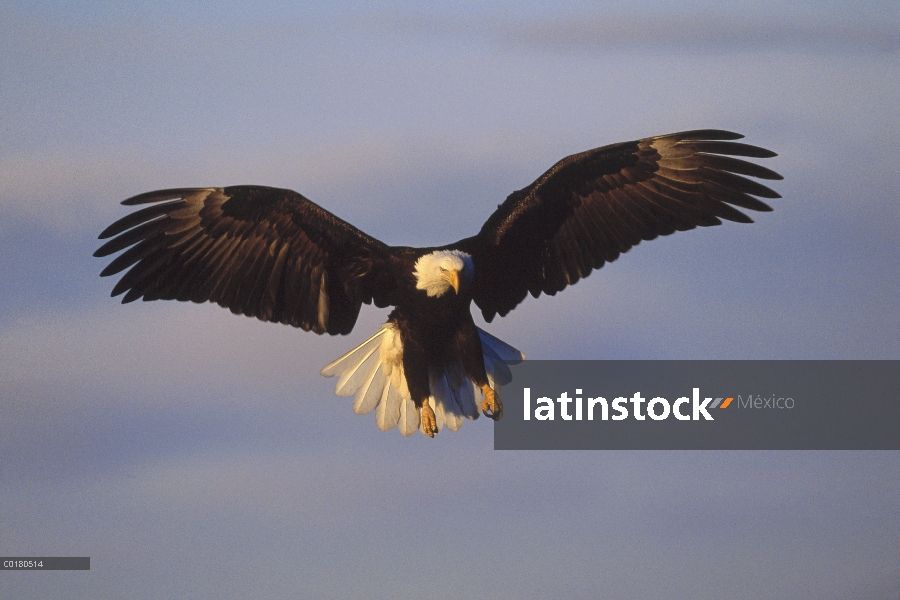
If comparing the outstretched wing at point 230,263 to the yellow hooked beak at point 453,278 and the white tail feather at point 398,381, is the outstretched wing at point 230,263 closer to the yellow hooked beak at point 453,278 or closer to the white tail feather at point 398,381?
the white tail feather at point 398,381

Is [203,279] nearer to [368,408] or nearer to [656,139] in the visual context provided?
[368,408]

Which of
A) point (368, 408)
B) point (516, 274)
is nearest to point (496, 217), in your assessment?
point (516, 274)

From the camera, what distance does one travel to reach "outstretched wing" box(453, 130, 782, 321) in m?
12.5

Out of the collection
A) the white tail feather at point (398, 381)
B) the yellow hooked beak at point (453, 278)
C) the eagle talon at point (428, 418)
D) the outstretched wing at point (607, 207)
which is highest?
the outstretched wing at point (607, 207)

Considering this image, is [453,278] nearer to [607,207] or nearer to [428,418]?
[428,418]

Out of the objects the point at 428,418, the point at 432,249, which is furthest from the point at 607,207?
the point at 428,418

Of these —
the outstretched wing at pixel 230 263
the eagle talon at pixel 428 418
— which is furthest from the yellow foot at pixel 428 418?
the outstretched wing at pixel 230 263

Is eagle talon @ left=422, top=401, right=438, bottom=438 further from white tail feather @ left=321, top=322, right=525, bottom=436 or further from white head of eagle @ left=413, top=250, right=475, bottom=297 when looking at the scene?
white head of eagle @ left=413, top=250, right=475, bottom=297

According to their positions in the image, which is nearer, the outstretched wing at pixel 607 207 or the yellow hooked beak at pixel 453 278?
the yellow hooked beak at pixel 453 278

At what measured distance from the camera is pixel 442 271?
479 inches

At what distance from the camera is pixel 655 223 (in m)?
12.6

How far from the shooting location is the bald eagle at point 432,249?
12.5m

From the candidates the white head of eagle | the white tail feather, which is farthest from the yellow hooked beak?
the white tail feather

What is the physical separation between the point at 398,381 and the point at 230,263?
1.30 m
